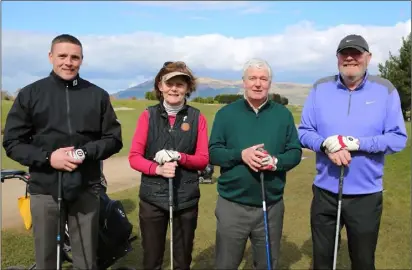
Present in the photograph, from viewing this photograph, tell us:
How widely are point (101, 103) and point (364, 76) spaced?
2.04 meters

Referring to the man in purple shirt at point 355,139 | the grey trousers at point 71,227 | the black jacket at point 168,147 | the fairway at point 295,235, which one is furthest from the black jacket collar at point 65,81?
the fairway at point 295,235

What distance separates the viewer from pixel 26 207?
445 cm

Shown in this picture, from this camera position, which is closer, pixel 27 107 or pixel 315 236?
pixel 27 107

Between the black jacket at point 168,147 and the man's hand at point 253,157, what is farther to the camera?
the black jacket at point 168,147

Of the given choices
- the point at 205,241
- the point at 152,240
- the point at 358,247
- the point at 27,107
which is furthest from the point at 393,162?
the point at 27,107

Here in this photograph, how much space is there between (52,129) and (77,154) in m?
0.28

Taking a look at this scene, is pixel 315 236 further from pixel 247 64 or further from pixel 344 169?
pixel 247 64

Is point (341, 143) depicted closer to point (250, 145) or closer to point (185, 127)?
point (250, 145)

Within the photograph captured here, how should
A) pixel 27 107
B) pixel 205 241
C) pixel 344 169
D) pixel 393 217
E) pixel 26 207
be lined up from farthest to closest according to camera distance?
pixel 393 217 < pixel 205 241 < pixel 26 207 < pixel 344 169 < pixel 27 107

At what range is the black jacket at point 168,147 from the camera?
3.79 metres

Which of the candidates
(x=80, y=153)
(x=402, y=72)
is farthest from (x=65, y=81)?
(x=402, y=72)

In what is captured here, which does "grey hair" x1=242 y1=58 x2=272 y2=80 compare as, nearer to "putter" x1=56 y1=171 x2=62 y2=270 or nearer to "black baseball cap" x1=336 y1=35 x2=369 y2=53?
"black baseball cap" x1=336 y1=35 x2=369 y2=53

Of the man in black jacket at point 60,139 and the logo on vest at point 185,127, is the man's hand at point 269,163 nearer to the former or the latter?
the logo on vest at point 185,127

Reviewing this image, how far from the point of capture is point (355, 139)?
362 cm
